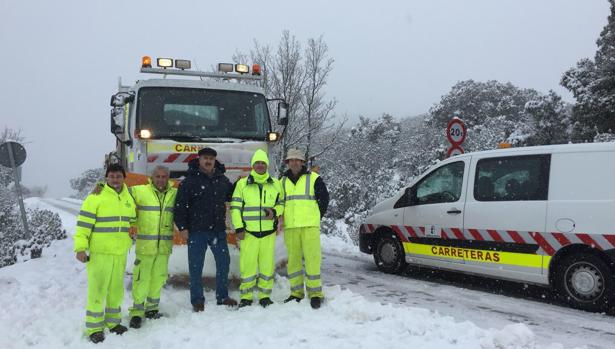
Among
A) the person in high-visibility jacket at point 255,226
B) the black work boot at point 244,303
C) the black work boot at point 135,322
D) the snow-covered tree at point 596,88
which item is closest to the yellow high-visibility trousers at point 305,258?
the person in high-visibility jacket at point 255,226

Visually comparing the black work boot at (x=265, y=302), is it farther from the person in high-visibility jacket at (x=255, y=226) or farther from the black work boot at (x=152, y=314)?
the black work boot at (x=152, y=314)

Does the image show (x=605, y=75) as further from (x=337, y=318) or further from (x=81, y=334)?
(x=81, y=334)

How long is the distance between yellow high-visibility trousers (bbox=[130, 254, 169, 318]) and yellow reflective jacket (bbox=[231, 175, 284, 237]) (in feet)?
2.97

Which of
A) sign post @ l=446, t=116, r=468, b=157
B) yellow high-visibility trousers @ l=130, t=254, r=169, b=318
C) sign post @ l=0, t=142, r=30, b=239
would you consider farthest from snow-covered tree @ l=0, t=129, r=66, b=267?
sign post @ l=446, t=116, r=468, b=157

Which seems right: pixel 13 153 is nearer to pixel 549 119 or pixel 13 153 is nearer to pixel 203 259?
pixel 203 259

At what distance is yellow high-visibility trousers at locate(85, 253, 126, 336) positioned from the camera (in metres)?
4.64

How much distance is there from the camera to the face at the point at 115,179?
190 inches

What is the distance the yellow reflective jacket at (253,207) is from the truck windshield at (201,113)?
64.9 inches

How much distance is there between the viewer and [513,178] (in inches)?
249

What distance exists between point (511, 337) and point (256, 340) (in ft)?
7.28

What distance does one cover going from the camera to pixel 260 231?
5.48m

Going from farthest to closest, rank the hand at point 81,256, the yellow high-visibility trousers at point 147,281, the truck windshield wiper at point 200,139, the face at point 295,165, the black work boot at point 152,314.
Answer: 1. the truck windshield wiper at point 200,139
2. the face at point 295,165
3. the black work boot at point 152,314
4. the yellow high-visibility trousers at point 147,281
5. the hand at point 81,256

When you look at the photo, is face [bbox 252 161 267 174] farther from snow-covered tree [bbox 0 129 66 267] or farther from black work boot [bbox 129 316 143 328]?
snow-covered tree [bbox 0 129 66 267]

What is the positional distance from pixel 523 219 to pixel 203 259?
3937mm
